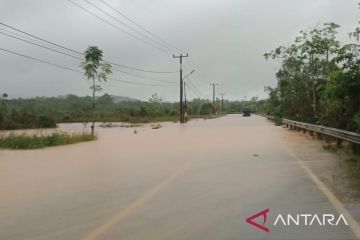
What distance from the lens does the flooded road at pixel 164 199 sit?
6828mm

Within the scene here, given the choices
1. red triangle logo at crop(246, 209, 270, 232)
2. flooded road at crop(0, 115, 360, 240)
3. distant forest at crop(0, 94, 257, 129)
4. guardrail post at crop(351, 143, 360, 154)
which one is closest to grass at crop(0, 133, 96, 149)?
flooded road at crop(0, 115, 360, 240)

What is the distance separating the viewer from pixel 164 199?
30.5ft

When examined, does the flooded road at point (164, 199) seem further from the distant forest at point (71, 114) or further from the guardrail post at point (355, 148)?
the distant forest at point (71, 114)

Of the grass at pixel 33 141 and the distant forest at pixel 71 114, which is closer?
the grass at pixel 33 141

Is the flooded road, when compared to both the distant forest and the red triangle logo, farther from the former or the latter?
the distant forest

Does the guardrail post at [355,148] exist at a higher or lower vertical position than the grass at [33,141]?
higher

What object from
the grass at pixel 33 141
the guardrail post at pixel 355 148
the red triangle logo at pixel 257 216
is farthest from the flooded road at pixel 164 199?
the grass at pixel 33 141

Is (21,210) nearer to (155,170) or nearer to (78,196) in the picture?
(78,196)

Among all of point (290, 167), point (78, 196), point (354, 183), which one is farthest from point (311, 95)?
point (78, 196)

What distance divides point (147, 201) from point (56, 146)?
16582 mm

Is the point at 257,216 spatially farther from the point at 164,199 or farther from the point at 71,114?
the point at 71,114

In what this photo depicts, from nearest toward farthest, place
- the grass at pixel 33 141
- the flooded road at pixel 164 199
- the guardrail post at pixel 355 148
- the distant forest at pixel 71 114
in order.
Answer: the flooded road at pixel 164 199, the guardrail post at pixel 355 148, the grass at pixel 33 141, the distant forest at pixel 71 114

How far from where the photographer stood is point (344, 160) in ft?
51.8

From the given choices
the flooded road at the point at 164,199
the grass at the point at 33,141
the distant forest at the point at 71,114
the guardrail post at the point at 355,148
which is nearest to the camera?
the flooded road at the point at 164,199
